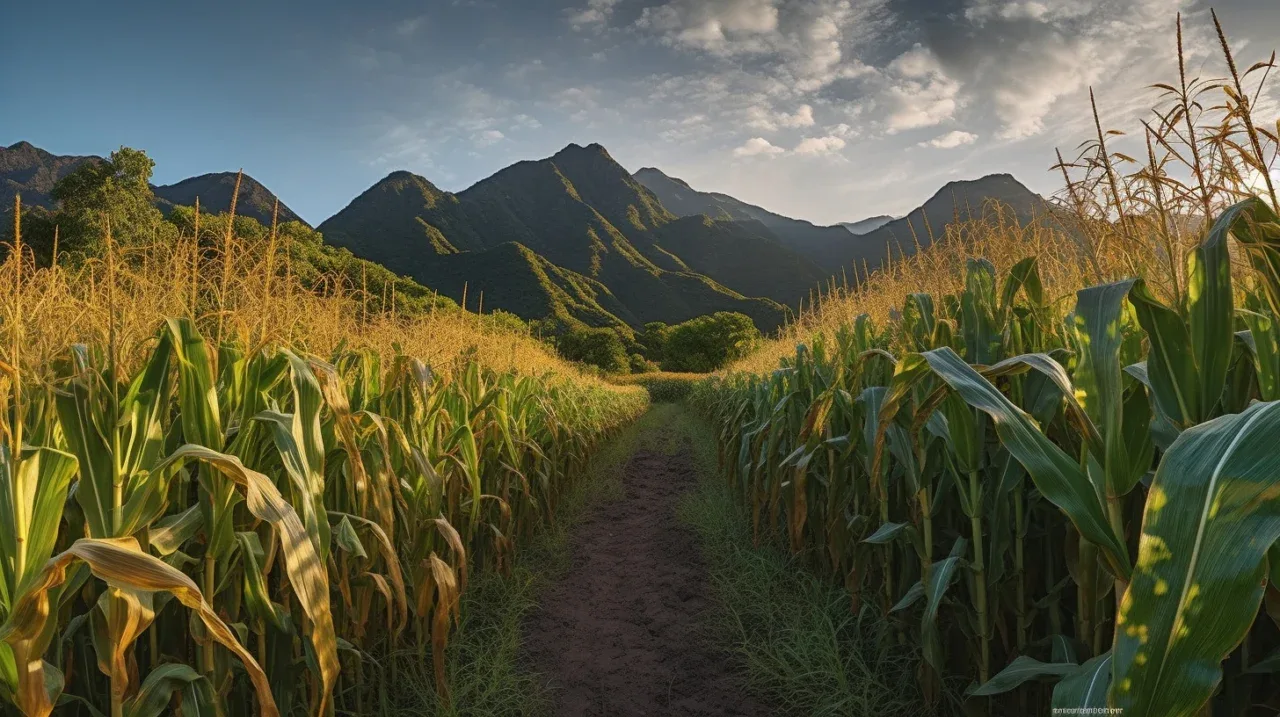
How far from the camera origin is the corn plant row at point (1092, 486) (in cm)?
73

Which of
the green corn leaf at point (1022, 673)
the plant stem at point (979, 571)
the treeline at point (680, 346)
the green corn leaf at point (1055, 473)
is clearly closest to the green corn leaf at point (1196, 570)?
the green corn leaf at point (1055, 473)

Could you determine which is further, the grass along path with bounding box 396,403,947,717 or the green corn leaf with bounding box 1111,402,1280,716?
the grass along path with bounding box 396,403,947,717

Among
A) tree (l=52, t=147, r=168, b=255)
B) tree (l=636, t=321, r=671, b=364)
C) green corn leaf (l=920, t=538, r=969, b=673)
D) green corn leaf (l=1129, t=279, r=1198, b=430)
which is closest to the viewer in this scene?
green corn leaf (l=1129, t=279, r=1198, b=430)

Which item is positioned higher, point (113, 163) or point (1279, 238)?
point (113, 163)

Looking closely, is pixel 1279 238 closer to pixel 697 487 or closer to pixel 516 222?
pixel 697 487

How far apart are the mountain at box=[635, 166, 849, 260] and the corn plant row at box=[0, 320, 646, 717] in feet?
392

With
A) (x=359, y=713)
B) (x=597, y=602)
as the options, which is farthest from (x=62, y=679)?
(x=597, y=602)

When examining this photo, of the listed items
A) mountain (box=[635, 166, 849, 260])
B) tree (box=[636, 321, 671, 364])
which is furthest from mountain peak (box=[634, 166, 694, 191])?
tree (box=[636, 321, 671, 364])

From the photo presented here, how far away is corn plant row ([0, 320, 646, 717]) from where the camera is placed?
121cm

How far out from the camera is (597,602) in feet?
Result: 11.8

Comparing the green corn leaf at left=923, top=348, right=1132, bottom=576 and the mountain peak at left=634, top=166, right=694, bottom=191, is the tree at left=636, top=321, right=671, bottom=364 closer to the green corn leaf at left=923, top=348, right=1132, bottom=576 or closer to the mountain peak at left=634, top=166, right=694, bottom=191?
the green corn leaf at left=923, top=348, right=1132, bottom=576

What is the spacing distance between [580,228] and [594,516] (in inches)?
3441

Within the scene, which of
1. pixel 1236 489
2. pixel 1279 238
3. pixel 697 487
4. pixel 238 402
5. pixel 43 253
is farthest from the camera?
pixel 43 253

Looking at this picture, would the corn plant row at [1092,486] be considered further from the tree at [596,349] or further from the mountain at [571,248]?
the mountain at [571,248]
